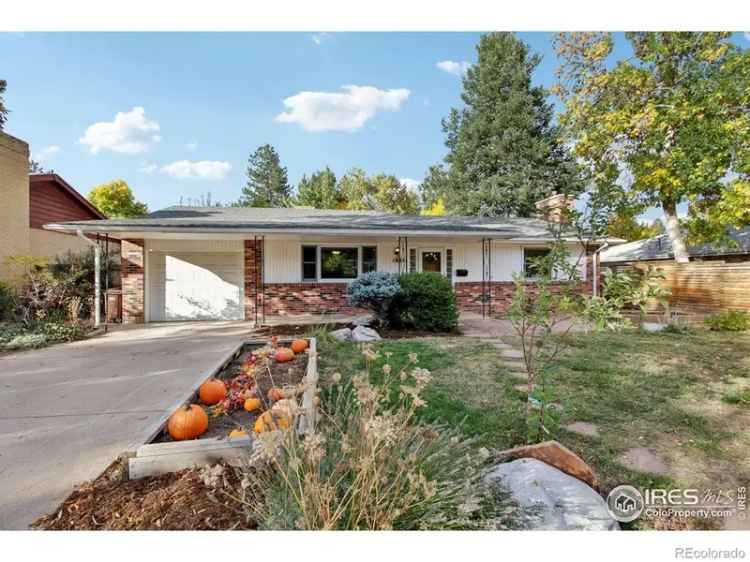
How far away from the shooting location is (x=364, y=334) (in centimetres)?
653

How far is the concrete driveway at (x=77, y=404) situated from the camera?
220 centimetres

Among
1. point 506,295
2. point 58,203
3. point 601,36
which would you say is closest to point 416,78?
point 506,295

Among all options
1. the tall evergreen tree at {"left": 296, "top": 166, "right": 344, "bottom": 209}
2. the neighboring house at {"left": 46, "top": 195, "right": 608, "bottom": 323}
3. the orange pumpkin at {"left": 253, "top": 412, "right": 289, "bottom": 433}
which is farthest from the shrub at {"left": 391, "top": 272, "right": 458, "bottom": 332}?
the tall evergreen tree at {"left": 296, "top": 166, "right": 344, "bottom": 209}

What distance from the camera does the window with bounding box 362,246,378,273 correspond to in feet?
34.4

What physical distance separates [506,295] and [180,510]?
1062 cm

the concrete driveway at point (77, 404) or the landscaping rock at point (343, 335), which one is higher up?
the landscaping rock at point (343, 335)

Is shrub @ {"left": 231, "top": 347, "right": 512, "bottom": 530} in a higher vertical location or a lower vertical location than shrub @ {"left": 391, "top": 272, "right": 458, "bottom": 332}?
lower

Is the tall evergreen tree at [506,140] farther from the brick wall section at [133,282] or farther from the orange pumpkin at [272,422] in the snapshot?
the orange pumpkin at [272,422]

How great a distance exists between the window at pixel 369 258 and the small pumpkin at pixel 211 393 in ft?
25.2

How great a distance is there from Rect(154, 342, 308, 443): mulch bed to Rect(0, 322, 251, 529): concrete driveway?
0.39 m

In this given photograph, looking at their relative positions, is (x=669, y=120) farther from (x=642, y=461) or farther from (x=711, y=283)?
(x=642, y=461)

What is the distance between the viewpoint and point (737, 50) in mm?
10969

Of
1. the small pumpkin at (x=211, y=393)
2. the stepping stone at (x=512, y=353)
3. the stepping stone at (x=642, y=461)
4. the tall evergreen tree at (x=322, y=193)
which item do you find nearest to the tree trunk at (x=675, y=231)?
the stepping stone at (x=512, y=353)

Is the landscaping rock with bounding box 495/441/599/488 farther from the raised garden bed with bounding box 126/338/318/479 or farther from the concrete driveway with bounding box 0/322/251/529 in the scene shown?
the concrete driveway with bounding box 0/322/251/529
